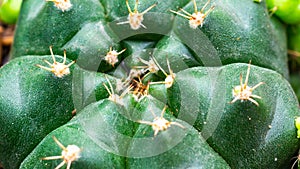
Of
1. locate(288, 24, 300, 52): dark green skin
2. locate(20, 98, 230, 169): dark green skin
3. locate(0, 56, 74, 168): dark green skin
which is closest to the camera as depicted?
locate(20, 98, 230, 169): dark green skin

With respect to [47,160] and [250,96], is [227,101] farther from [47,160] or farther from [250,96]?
[47,160]

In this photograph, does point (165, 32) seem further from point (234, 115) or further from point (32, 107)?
point (32, 107)

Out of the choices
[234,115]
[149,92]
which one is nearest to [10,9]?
[149,92]

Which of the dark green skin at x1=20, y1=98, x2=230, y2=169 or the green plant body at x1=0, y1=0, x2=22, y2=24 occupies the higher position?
the green plant body at x1=0, y1=0, x2=22, y2=24

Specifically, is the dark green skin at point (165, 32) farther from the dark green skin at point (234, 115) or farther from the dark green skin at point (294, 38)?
the dark green skin at point (294, 38)

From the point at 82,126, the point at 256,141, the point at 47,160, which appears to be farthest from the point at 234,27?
the point at 47,160

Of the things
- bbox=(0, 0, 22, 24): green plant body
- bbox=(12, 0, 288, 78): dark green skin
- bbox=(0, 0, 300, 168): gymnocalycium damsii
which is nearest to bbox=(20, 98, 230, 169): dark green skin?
bbox=(0, 0, 300, 168): gymnocalycium damsii

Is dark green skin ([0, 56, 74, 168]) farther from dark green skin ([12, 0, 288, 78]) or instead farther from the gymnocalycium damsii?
dark green skin ([12, 0, 288, 78])
